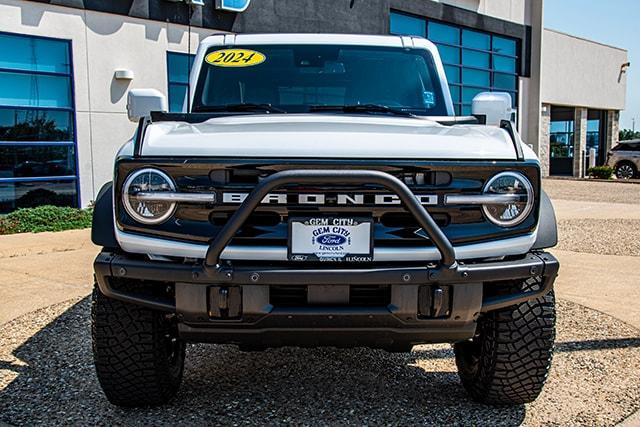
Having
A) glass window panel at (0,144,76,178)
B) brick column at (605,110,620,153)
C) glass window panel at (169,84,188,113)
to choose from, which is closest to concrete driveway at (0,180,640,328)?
glass window panel at (0,144,76,178)

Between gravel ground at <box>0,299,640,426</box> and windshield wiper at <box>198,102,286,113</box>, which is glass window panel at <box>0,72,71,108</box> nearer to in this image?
gravel ground at <box>0,299,640,426</box>

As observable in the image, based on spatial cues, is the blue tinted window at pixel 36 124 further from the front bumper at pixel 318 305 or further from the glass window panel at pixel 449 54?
the glass window panel at pixel 449 54

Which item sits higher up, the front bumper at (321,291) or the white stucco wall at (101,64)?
the white stucco wall at (101,64)

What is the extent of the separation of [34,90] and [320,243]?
10640 millimetres

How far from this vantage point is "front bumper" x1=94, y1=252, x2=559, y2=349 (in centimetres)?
264

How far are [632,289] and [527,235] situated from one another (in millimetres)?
4025

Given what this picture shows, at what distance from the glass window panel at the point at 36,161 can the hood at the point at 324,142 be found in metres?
9.51

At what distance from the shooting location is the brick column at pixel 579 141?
2941cm

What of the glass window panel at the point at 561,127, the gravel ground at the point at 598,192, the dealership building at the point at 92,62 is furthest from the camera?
Answer: the glass window panel at the point at 561,127

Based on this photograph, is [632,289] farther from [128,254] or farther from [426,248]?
[128,254]

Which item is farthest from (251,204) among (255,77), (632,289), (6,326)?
(632,289)

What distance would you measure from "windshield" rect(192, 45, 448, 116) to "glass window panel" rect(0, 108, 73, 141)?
330 inches

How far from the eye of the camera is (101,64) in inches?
493

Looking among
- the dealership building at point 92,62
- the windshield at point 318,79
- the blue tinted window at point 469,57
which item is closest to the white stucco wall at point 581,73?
the blue tinted window at point 469,57
